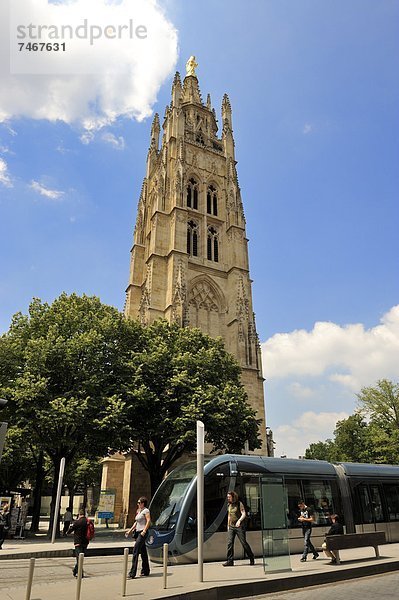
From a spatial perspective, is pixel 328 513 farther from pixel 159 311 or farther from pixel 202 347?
pixel 159 311

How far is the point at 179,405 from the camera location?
21125 mm

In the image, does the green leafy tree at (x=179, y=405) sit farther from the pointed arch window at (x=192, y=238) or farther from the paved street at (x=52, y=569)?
the pointed arch window at (x=192, y=238)

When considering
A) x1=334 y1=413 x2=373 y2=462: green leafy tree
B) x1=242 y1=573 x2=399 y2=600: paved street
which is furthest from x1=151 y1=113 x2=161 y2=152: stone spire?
x1=242 y1=573 x2=399 y2=600: paved street

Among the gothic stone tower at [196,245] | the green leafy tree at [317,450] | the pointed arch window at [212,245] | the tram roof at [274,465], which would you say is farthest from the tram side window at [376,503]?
the green leafy tree at [317,450]

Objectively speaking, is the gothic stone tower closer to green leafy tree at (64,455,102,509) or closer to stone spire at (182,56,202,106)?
stone spire at (182,56,202,106)

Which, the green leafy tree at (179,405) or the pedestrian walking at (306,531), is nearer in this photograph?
the pedestrian walking at (306,531)

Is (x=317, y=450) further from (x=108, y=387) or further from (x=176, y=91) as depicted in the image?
(x=108, y=387)

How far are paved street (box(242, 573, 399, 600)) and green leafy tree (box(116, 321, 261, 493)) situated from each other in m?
11.9

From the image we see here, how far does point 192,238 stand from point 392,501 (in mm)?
29525

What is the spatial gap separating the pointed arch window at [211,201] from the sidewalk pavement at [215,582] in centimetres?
3723

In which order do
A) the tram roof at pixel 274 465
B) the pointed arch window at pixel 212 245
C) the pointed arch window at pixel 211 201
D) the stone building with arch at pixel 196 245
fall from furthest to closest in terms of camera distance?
the pointed arch window at pixel 211 201 → the pointed arch window at pixel 212 245 → the stone building with arch at pixel 196 245 → the tram roof at pixel 274 465

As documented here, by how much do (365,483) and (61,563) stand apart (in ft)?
32.0

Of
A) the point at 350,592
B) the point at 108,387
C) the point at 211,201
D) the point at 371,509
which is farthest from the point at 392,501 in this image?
the point at 211,201

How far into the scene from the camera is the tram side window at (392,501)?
14.5 meters
